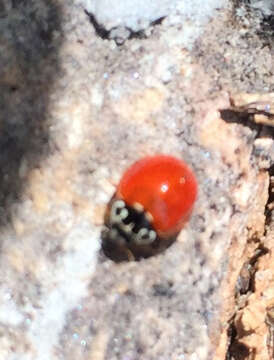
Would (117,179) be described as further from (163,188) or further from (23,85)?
(23,85)

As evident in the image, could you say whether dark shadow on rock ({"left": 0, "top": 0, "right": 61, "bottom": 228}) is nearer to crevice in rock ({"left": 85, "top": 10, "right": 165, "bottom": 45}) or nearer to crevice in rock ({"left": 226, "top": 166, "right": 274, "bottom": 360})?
crevice in rock ({"left": 85, "top": 10, "right": 165, "bottom": 45})

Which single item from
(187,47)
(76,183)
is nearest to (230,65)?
(187,47)

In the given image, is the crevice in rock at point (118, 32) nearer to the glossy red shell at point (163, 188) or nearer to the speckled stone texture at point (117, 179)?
the speckled stone texture at point (117, 179)

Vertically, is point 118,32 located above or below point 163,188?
above

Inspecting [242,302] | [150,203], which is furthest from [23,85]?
[242,302]

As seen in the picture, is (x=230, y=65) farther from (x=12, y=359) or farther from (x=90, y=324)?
(x=12, y=359)

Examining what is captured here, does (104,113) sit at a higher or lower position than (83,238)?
higher

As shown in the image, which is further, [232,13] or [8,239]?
[232,13]
